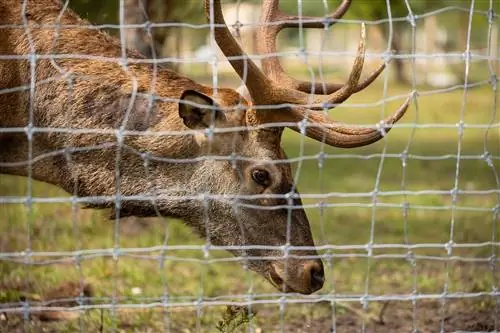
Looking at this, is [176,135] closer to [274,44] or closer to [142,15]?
[274,44]

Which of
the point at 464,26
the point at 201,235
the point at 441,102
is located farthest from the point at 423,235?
the point at 464,26

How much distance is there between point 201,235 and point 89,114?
89cm

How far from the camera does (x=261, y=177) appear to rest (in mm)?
5145

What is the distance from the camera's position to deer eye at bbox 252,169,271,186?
514 centimetres

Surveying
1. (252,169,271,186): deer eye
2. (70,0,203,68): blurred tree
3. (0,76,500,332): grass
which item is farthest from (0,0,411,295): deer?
(70,0,203,68): blurred tree

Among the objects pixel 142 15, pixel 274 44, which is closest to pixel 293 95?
pixel 274 44

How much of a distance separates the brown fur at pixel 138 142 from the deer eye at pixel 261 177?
0.07ft

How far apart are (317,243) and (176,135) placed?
3.36m

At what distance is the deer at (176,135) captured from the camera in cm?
507

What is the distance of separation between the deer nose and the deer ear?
87 cm

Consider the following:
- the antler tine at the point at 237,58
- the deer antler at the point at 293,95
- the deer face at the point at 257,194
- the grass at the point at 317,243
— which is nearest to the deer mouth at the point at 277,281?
the deer face at the point at 257,194

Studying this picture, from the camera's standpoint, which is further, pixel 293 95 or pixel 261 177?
pixel 261 177

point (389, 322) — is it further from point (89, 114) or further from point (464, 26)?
point (464, 26)

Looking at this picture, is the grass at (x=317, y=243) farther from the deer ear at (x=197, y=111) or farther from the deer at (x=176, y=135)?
the deer ear at (x=197, y=111)
